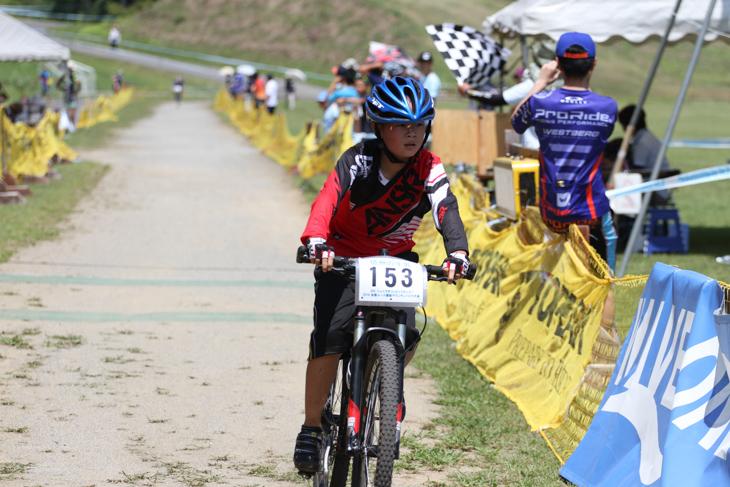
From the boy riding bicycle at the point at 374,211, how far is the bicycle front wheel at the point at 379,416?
11.7 inches

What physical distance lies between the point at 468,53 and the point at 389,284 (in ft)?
21.8

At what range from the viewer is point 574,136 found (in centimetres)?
628

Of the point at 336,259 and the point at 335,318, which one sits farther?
the point at 335,318

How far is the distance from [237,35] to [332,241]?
8234 cm

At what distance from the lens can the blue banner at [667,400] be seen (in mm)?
3627

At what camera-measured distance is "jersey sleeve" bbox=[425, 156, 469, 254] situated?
3.91 meters

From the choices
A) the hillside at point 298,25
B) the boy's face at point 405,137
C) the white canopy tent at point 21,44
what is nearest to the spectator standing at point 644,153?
the boy's face at point 405,137

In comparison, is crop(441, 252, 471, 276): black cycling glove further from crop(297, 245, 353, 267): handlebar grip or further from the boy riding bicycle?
crop(297, 245, 353, 267): handlebar grip

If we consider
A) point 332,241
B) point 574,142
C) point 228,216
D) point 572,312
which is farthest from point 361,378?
point 228,216

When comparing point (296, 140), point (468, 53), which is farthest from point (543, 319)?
point (296, 140)

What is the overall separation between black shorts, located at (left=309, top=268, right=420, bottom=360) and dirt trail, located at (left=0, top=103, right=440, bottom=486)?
0.93 m

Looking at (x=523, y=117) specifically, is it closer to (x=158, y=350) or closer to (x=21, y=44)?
(x=158, y=350)

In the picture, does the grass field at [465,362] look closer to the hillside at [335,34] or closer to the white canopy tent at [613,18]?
the white canopy tent at [613,18]

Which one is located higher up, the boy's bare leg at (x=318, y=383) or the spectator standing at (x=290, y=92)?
the spectator standing at (x=290, y=92)
